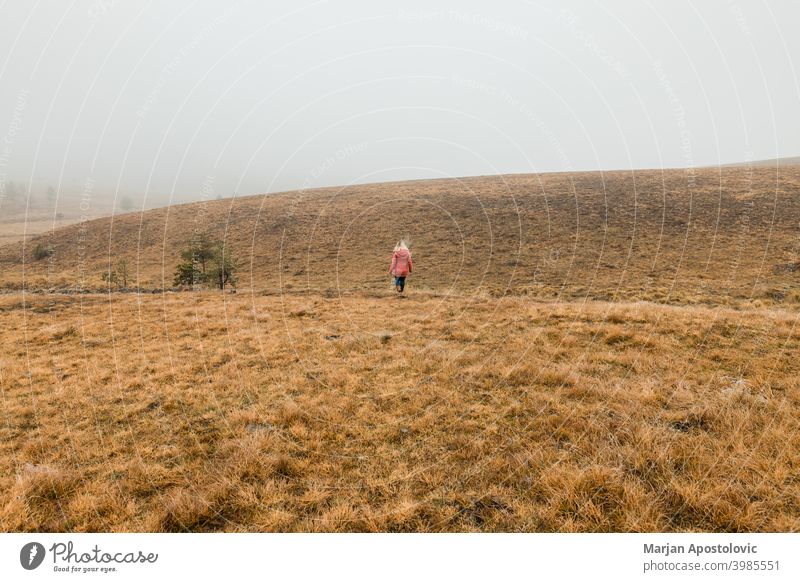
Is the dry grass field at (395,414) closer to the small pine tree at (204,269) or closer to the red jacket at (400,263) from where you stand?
the red jacket at (400,263)

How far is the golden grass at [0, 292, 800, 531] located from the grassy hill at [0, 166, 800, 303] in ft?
44.1

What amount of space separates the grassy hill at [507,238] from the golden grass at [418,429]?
1343cm

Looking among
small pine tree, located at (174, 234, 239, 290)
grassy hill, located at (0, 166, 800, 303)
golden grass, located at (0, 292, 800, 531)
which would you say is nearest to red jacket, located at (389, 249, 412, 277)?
golden grass, located at (0, 292, 800, 531)

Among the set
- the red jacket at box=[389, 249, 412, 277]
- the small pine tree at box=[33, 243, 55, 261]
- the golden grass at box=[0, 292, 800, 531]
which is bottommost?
the golden grass at box=[0, 292, 800, 531]

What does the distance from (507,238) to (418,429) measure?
112 feet

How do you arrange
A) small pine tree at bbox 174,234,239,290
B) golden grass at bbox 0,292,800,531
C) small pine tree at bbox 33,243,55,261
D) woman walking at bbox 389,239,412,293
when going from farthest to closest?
small pine tree at bbox 33,243,55,261 < small pine tree at bbox 174,234,239,290 < woman walking at bbox 389,239,412,293 < golden grass at bbox 0,292,800,531

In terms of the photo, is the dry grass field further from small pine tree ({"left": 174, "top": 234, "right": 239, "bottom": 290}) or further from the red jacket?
small pine tree ({"left": 174, "top": 234, "right": 239, "bottom": 290})

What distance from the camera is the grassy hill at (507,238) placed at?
2545 cm

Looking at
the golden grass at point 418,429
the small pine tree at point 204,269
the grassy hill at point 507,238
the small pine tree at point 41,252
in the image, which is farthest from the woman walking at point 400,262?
the small pine tree at point 41,252

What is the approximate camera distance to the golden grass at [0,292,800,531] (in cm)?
414

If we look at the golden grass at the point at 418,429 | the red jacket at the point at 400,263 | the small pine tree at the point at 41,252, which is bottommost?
the golden grass at the point at 418,429

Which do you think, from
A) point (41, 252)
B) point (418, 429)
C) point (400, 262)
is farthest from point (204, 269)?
point (41, 252)

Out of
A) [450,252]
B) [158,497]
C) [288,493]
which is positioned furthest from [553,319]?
[450,252]

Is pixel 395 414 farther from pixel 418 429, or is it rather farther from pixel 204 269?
pixel 204 269
